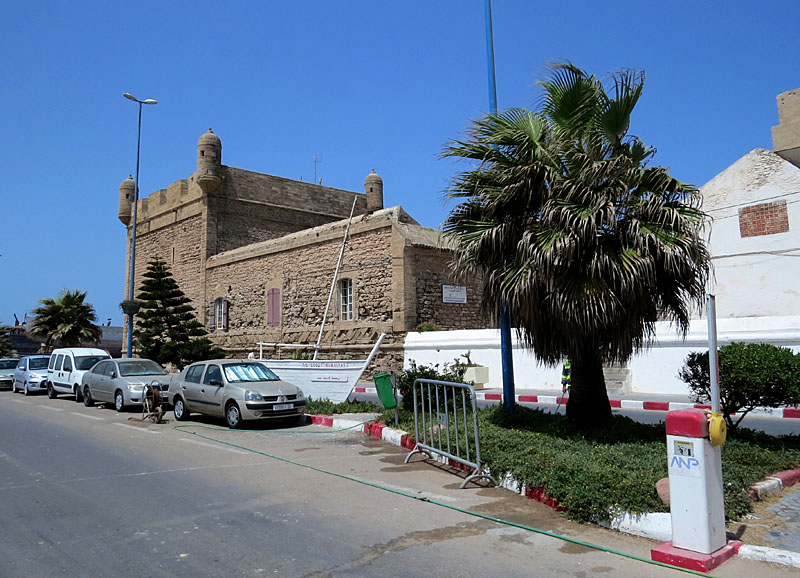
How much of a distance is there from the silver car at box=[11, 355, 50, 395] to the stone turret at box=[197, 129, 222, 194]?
11.5 m

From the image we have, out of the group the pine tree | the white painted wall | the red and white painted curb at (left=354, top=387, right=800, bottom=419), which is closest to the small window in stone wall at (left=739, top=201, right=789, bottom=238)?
the white painted wall

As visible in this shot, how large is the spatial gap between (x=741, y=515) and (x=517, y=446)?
282 cm

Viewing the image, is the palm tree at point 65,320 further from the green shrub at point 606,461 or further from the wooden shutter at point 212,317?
the green shrub at point 606,461

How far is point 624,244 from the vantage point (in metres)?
8.11

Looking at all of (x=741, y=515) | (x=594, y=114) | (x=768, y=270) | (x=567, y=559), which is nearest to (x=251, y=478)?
(x=567, y=559)

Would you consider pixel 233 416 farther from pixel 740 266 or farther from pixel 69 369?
pixel 740 266

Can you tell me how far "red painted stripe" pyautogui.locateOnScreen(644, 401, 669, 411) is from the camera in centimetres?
1395

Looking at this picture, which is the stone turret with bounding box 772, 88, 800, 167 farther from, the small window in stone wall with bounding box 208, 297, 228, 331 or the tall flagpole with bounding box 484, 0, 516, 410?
the small window in stone wall with bounding box 208, 297, 228, 331

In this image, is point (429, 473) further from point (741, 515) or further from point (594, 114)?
point (594, 114)

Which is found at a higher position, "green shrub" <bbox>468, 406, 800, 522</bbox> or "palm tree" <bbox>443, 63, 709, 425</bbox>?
"palm tree" <bbox>443, 63, 709, 425</bbox>

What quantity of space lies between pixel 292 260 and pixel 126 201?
21.0 meters

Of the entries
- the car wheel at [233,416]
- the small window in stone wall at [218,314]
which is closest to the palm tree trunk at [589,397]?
the car wheel at [233,416]

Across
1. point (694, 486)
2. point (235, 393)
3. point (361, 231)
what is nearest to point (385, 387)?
point (235, 393)

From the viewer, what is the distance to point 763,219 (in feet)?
65.9
